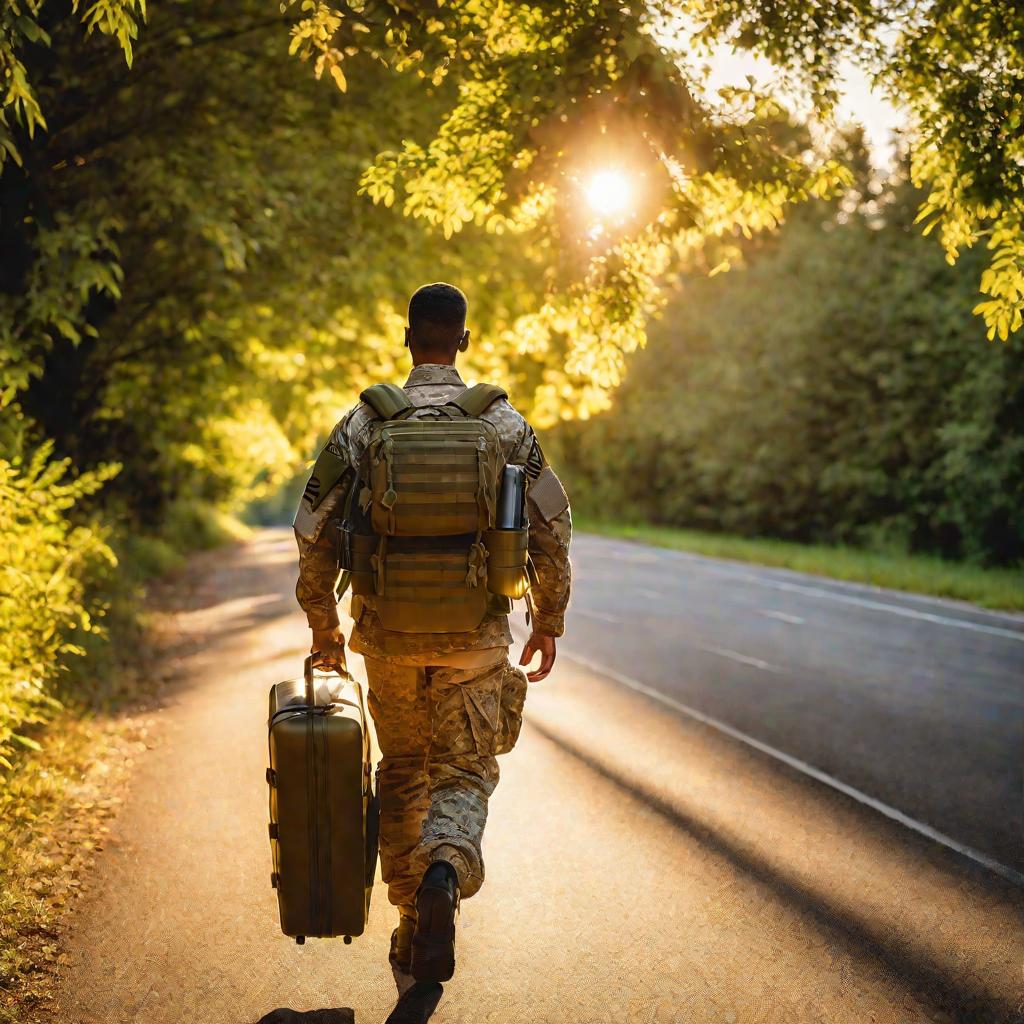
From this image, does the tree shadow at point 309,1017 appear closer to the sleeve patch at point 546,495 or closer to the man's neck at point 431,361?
Answer: the sleeve patch at point 546,495

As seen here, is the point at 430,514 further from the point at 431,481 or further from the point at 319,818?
the point at 319,818

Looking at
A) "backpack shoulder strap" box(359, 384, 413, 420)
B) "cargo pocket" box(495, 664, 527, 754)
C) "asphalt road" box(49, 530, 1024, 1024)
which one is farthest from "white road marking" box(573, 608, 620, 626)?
"backpack shoulder strap" box(359, 384, 413, 420)

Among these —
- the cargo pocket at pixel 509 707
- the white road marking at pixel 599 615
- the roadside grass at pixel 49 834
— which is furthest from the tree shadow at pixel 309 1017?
the white road marking at pixel 599 615

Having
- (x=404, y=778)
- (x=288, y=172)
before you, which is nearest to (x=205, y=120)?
(x=288, y=172)

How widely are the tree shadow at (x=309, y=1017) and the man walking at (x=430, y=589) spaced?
0.25 metres

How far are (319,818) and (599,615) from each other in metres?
10.5

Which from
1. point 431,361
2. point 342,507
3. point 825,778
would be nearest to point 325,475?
point 342,507

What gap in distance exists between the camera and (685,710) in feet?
27.9

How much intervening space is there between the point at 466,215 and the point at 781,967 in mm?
4330

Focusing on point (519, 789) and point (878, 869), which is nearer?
point (878, 869)

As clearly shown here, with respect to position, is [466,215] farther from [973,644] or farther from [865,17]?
[973,644]

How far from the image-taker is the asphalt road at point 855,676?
6.66 metres

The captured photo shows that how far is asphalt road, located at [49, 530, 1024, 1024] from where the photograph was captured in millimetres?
3803

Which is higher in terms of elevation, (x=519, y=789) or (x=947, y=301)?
(x=947, y=301)
